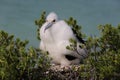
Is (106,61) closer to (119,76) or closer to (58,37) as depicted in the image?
(119,76)

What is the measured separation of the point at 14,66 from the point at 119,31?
1796mm

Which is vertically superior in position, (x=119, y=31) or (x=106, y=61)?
(x=119, y=31)

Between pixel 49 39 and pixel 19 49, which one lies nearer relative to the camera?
pixel 19 49

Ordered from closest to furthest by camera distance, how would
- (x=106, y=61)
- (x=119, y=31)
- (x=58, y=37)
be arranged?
(x=106, y=61) < (x=119, y=31) < (x=58, y=37)

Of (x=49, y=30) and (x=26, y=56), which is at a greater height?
(x=49, y=30)

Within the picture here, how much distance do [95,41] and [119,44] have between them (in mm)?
499

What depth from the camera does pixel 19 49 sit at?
7801 mm

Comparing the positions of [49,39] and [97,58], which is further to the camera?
[49,39]

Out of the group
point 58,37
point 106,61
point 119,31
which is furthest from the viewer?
point 58,37

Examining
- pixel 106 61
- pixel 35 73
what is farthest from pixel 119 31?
pixel 35 73

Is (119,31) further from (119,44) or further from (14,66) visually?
(14,66)

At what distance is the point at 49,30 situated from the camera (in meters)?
9.58

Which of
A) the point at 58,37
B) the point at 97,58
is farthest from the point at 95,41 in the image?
the point at 58,37

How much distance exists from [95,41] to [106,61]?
1.20ft
